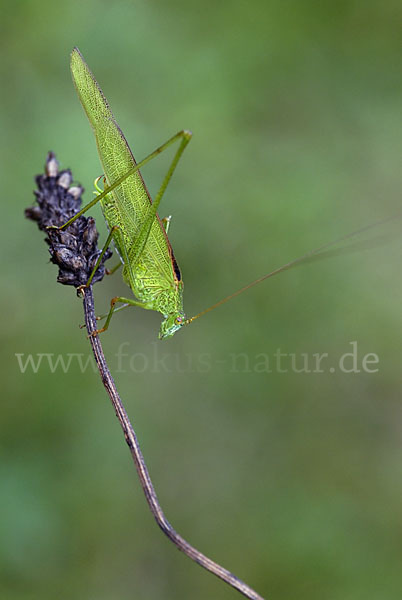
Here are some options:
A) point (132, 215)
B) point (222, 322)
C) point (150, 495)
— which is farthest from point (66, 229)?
point (222, 322)

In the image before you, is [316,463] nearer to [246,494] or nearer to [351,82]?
[246,494]

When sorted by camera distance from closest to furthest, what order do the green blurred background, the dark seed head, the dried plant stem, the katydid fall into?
1. the dried plant stem
2. the dark seed head
3. the katydid
4. the green blurred background

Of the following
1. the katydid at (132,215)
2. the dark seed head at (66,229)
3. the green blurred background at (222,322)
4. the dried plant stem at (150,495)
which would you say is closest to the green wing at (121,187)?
the katydid at (132,215)

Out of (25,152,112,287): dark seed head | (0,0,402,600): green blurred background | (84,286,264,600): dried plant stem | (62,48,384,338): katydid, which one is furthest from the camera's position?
(0,0,402,600): green blurred background

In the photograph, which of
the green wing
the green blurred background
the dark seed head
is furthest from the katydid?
the green blurred background

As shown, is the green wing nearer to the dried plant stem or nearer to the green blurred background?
the green blurred background

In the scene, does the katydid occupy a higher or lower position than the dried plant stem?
higher

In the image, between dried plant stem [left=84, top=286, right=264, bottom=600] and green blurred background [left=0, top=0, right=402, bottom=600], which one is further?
green blurred background [left=0, top=0, right=402, bottom=600]

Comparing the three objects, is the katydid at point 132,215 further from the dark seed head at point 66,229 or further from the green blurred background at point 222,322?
the green blurred background at point 222,322
